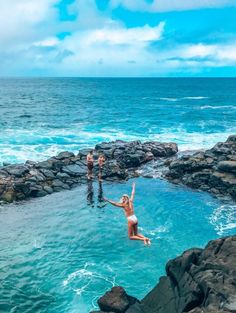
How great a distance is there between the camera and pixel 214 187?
36.2m

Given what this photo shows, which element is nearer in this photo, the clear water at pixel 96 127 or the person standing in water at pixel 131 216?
the person standing in water at pixel 131 216

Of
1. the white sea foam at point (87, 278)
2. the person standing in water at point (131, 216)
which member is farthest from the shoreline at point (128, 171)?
the person standing in water at point (131, 216)

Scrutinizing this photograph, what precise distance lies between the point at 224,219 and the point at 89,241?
10419 millimetres

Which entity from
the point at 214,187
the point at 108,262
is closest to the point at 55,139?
the point at 214,187

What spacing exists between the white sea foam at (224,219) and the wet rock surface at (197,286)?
36.3 feet

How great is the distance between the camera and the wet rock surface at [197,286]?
14094 millimetres

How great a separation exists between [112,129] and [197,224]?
4556cm

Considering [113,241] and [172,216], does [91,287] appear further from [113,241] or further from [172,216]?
[172,216]

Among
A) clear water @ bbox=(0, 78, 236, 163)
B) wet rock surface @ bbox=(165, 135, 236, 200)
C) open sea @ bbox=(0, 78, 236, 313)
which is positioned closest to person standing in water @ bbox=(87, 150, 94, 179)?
open sea @ bbox=(0, 78, 236, 313)

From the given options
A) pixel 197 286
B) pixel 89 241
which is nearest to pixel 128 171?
pixel 89 241

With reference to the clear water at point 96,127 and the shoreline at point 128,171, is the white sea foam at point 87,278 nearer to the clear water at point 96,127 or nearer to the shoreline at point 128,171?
the shoreline at point 128,171

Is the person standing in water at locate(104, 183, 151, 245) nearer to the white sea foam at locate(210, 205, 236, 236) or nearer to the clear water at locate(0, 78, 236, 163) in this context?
the white sea foam at locate(210, 205, 236, 236)

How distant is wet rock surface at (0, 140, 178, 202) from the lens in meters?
35.1

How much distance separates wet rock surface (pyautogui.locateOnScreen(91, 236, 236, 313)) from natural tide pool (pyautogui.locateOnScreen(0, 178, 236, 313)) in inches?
134
